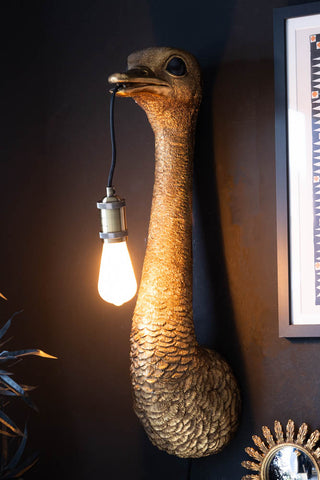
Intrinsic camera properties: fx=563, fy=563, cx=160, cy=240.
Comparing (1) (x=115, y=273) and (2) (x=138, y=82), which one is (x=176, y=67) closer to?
(2) (x=138, y=82)

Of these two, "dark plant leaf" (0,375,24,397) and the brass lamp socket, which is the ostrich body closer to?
the brass lamp socket

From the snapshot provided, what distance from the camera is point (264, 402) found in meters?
1.73

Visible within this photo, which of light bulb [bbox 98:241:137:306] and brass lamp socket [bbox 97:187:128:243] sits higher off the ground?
brass lamp socket [bbox 97:187:128:243]

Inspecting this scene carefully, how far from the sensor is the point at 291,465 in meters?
1.65

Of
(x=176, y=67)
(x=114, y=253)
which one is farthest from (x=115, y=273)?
(x=176, y=67)

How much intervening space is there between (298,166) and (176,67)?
1.47 feet

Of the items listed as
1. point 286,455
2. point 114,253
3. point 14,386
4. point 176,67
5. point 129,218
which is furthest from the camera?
point 129,218

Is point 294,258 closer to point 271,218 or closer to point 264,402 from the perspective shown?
point 271,218

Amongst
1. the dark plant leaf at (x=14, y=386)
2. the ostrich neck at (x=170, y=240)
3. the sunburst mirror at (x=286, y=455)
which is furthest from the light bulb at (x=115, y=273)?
the sunburst mirror at (x=286, y=455)

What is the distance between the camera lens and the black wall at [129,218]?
5.62 feet

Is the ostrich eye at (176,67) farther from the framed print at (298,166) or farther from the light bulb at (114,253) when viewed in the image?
the light bulb at (114,253)

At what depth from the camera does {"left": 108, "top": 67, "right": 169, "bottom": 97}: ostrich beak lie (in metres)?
1.40

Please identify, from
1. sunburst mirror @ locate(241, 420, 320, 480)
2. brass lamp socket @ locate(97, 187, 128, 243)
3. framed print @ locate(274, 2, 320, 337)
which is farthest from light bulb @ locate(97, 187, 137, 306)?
sunburst mirror @ locate(241, 420, 320, 480)

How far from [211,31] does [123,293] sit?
86 cm
